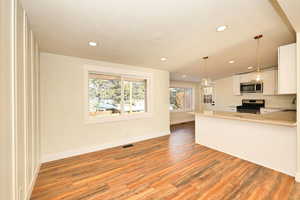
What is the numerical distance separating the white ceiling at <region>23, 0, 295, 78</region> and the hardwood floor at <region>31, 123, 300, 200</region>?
235cm

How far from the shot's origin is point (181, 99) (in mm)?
6859

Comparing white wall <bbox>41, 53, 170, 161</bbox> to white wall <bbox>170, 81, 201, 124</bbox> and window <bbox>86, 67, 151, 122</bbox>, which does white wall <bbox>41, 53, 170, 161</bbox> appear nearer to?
window <bbox>86, 67, 151, 122</bbox>

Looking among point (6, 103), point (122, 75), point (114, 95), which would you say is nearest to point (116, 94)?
point (114, 95)

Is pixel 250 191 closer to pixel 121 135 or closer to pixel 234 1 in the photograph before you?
pixel 234 1

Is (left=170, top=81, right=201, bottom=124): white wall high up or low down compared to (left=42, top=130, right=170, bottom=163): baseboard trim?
up

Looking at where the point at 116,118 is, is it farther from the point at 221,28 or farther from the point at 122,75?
the point at 221,28

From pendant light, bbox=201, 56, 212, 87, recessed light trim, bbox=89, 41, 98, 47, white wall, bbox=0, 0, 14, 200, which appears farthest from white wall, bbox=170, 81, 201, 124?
white wall, bbox=0, 0, 14, 200

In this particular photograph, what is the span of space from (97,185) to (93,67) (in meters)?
2.53

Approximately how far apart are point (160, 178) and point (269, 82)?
520 centimetres

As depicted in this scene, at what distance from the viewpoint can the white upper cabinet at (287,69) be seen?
86.6 inches

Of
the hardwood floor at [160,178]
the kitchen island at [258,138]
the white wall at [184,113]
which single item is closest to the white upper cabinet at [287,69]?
the kitchen island at [258,138]

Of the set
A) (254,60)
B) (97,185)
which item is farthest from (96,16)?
(254,60)

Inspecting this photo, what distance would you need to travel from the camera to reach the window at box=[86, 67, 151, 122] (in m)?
Answer: 3.33

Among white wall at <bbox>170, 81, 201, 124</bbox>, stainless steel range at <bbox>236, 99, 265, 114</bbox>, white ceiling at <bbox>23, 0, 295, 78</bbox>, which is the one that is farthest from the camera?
white wall at <bbox>170, 81, 201, 124</bbox>
